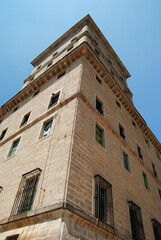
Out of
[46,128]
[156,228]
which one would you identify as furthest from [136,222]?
[46,128]

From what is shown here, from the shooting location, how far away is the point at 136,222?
9.34 metres

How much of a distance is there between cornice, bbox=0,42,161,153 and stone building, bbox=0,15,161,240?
0.08 m

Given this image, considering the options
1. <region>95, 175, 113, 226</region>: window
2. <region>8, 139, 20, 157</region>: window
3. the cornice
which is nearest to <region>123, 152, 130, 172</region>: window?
<region>95, 175, 113, 226</region>: window

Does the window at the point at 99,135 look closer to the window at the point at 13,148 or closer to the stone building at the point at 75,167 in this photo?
the stone building at the point at 75,167

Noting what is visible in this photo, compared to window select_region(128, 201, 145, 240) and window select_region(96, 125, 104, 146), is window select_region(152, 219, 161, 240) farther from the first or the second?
window select_region(96, 125, 104, 146)

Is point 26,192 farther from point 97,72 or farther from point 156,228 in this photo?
point 97,72

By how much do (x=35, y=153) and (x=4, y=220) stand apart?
3.07 metres

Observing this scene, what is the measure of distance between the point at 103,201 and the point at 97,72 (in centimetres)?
1022

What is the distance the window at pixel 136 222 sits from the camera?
8898 millimetres

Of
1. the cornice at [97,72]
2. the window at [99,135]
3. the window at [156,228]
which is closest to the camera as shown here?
the window at [99,135]

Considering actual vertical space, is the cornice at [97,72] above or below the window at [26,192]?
above

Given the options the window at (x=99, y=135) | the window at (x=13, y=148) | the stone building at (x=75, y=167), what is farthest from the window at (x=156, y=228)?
the window at (x=13, y=148)

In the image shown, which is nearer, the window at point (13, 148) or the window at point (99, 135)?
the window at point (99, 135)

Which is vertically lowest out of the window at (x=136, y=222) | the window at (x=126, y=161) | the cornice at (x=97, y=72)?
the window at (x=136, y=222)
